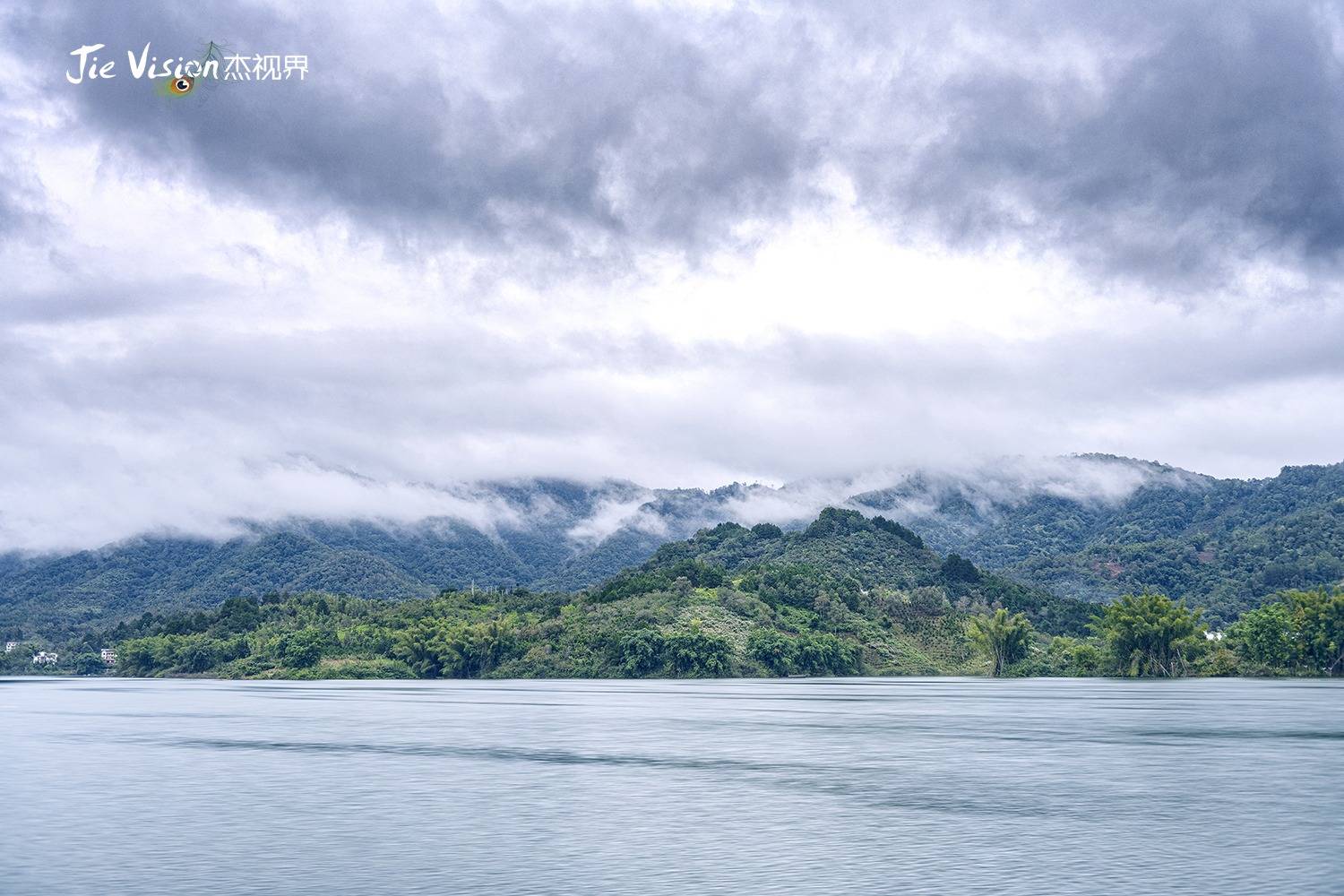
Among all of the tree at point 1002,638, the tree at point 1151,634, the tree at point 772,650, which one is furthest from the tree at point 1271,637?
the tree at point 772,650

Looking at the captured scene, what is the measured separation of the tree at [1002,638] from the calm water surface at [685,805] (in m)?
97.5

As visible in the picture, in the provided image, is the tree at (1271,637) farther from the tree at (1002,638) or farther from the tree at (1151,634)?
the tree at (1002,638)

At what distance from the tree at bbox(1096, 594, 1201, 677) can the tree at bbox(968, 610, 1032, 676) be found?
2072 cm

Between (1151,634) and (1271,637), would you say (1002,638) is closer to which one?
(1151,634)

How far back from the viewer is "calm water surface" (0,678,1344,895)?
28.0 m

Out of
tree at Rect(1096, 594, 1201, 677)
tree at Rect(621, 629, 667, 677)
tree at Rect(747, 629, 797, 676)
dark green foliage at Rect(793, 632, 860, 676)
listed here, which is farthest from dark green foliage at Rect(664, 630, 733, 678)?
tree at Rect(1096, 594, 1201, 677)

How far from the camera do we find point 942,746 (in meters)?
59.4

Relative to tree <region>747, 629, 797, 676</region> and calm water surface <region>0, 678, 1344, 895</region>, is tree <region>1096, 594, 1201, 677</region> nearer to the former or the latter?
tree <region>747, 629, 797, 676</region>

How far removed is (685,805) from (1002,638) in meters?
148

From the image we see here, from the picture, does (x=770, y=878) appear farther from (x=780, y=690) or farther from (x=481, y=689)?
(x=481, y=689)

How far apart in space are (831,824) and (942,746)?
85.3 feet

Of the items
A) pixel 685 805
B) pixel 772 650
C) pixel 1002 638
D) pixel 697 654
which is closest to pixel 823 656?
pixel 772 650

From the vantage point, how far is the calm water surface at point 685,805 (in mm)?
27984

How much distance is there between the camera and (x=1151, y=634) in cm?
15188
